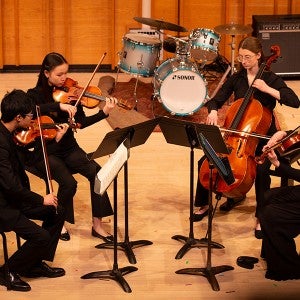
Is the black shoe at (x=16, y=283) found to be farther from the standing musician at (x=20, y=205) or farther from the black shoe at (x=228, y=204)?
the black shoe at (x=228, y=204)

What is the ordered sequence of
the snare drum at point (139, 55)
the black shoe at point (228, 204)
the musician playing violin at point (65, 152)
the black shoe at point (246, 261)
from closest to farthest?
the black shoe at point (246, 261), the musician playing violin at point (65, 152), the black shoe at point (228, 204), the snare drum at point (139, 55)

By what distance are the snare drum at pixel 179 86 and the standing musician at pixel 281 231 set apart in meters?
3.23

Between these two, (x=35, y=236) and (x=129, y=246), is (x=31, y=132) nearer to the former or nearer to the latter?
(x=35, y=236)

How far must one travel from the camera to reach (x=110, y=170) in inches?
191

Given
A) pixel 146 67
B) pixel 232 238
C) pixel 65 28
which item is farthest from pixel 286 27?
pixel 232 238

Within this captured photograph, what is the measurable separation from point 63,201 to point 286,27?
5.37 metres

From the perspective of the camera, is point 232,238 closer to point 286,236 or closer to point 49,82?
point 286,236

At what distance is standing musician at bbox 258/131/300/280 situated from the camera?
539 centimetres

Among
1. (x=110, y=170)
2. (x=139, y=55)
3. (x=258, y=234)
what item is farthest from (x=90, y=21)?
(x=110, y=170)

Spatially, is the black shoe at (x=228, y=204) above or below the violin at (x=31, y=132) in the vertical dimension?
below

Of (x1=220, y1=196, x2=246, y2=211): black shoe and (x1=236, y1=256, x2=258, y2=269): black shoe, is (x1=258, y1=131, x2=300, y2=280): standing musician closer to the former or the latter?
(x1=236, y1=256, x2=258, y2=269): black shoe

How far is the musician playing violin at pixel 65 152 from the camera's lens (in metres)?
5.96

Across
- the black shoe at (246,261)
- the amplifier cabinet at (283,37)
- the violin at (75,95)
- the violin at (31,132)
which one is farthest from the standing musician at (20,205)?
the amplifier cabinet at (283,37)

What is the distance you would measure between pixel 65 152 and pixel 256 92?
1527 millimetres
